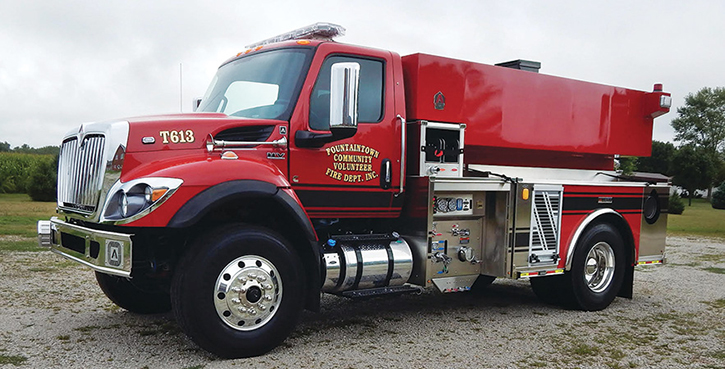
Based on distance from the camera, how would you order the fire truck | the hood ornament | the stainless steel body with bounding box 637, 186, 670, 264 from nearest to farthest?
1. the fire truck
2. the hood ornament
3. the stainless steel body with bounding box 637, 186, 670, 264

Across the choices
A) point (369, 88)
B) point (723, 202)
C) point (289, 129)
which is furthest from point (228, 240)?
point (723, 202)

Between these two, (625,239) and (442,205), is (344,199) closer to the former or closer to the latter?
(442,205)

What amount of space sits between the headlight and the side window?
1559 mm

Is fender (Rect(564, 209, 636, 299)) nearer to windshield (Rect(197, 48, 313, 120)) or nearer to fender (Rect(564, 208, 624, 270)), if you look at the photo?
fender (Rect(564, 208, 624, 270))

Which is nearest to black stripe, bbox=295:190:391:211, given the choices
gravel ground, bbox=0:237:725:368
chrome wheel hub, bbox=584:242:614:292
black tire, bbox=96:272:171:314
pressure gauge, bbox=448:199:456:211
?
pressure gauge, bbox=448:199:456:211

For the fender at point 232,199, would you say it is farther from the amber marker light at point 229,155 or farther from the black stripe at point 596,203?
the black stripe at point 596,203

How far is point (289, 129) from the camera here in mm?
5508

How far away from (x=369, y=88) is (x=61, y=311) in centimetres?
408

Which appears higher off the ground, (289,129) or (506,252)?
(289,129)

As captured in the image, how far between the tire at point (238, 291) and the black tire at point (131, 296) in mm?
1672

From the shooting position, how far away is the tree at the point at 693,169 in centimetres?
5225

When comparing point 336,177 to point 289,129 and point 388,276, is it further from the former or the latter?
point 388,276

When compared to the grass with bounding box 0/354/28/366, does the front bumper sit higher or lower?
higher

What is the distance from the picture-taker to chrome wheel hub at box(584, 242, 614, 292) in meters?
7.69
